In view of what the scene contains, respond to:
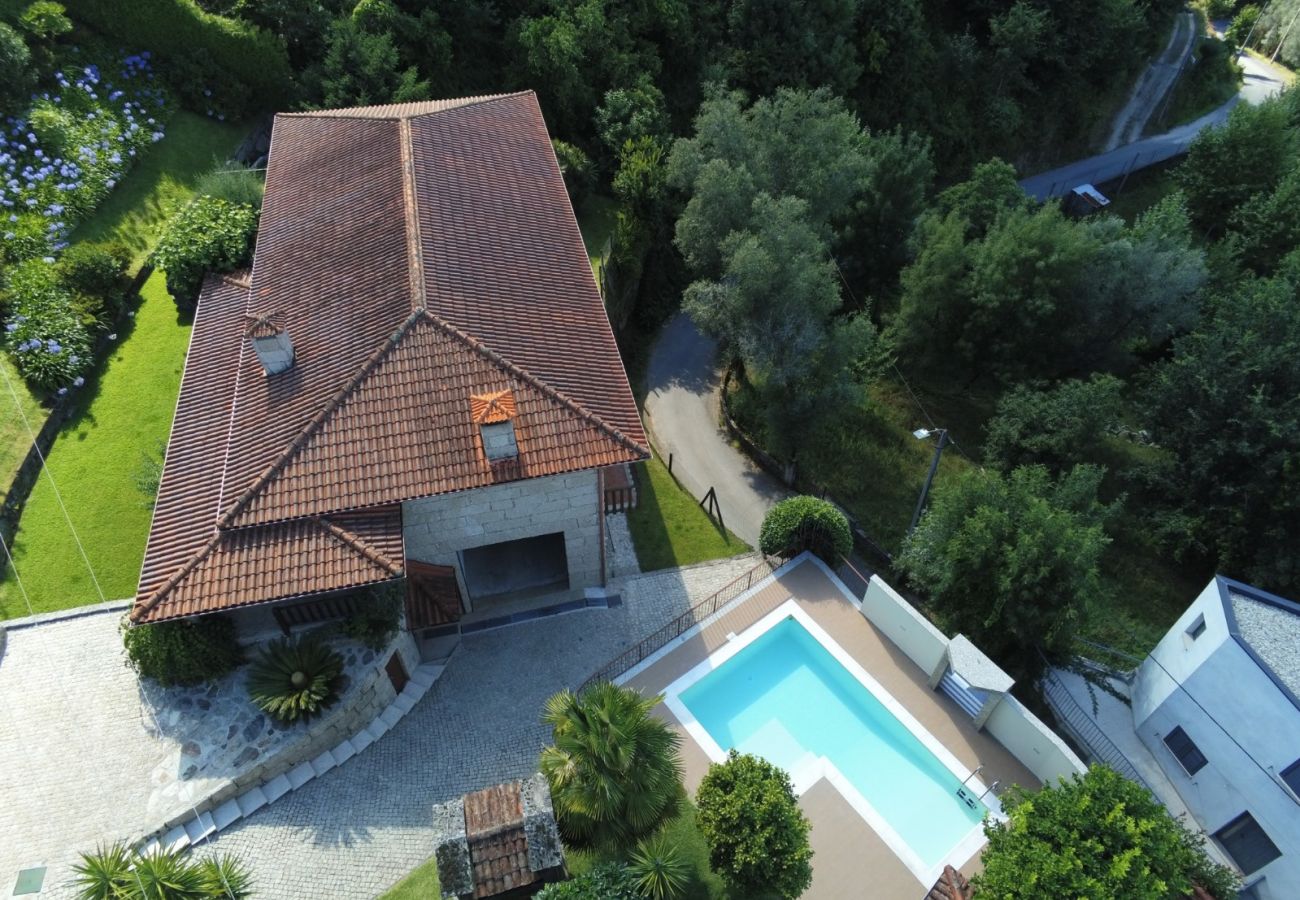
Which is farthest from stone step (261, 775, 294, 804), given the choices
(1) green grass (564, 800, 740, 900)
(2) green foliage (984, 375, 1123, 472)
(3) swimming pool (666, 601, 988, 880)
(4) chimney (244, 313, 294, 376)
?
(2) green foliage (984, 375, 1123, 472)

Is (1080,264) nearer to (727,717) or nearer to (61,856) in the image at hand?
(727,717)

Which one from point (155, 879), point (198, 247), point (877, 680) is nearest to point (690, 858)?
point (877, 680)

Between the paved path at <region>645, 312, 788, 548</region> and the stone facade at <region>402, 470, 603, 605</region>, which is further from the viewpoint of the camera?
the paved path at <region>645, 312, 788, 548</region>

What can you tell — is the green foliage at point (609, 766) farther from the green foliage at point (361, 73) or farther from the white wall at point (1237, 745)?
the green foliage at point (361, 73)

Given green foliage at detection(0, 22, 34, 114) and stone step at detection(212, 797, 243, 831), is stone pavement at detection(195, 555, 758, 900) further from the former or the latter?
green foliage at detection(0, 22, 34, 114)

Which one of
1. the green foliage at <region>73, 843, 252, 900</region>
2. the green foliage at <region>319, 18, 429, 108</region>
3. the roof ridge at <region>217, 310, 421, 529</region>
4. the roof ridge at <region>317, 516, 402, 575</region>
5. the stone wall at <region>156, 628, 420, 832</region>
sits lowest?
the stone wall at <region>156, 628, 420, 832</region>

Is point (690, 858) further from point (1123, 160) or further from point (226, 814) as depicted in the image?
point (1123, 160)

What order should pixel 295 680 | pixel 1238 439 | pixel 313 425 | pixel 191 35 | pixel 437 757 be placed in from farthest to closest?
pixel 191 35
pixel 1238 439
pixel 437 757
pixel 313 425
pixel 295 680
